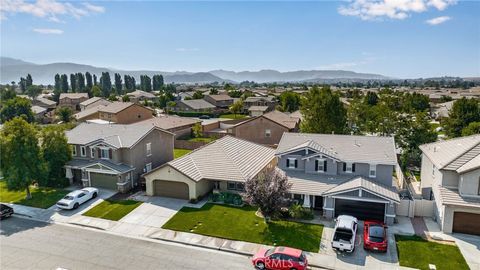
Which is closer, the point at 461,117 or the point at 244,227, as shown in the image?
the point at 244,227

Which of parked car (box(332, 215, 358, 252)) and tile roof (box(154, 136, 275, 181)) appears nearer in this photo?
parked car (box(332, 215, 358, 252))

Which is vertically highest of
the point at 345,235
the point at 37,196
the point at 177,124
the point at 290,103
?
the point at 290,103

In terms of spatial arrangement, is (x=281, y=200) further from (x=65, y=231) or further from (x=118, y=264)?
(x=65, y=231)

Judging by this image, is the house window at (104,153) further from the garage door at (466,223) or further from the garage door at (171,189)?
the garage door at (466,223)

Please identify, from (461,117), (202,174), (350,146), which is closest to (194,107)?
(461,117)

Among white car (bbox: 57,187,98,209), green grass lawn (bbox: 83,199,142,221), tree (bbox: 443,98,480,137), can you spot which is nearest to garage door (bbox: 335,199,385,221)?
green grass lawn (bbox: 83,199,142,221)

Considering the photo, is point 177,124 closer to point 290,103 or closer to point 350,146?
point 290,103

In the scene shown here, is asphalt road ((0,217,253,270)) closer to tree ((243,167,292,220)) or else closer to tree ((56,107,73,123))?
tree ((243,167,292,220))

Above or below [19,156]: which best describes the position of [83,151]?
below
